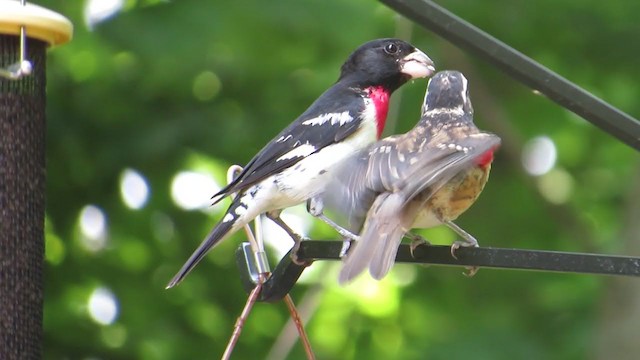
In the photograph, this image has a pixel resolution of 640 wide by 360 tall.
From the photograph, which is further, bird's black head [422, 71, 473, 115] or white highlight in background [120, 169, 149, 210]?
white highlight in background [120, 169, 149, 210]

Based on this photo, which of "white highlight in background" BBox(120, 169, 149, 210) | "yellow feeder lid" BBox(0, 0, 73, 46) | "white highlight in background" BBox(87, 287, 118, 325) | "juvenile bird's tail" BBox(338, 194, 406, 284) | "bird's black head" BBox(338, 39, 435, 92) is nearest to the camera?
"juvenile bird's tail" BBox(338, 194, 406, 284)

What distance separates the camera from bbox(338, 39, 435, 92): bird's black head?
4.84 m

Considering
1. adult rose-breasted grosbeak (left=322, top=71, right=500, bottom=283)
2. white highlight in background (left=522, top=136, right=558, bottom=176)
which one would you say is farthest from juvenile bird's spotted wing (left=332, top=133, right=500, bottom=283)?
white highlight in background (left=522, top=136, right=558, bottom=176)

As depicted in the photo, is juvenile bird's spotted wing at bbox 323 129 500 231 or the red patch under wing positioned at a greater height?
the red patch under wing

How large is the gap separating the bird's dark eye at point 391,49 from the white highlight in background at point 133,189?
1.81 m

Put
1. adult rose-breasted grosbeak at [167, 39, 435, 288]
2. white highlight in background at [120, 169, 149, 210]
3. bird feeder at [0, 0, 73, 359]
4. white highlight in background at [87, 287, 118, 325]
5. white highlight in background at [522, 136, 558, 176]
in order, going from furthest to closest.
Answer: white highlight in background at [522, 136, 558, 176] → white highlight in background at [87, 287, 118, 325] → white highlight in background at [120, 169, 149, 210] → adult rose-breasted grosbeak at [167, 39, 435, 288] → bird feeder at [0, 0, 73, 359]

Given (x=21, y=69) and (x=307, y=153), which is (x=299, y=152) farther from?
(x=21, y=69)

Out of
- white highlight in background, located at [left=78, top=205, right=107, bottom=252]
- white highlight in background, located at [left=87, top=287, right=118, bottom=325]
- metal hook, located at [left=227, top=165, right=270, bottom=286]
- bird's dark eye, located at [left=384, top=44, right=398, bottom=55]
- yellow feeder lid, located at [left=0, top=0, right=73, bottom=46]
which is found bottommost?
bird's dark eye, located at [left=384, top=44, right=398, bottom=55]

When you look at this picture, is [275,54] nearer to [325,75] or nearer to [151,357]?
[325,75]

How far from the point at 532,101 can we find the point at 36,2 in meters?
2.75

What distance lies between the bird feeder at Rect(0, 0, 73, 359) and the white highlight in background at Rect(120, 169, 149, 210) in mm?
2254

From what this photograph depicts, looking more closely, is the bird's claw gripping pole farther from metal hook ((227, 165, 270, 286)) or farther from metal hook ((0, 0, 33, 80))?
metal hook ((0, 0, 33, 80))

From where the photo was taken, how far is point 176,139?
6.14m

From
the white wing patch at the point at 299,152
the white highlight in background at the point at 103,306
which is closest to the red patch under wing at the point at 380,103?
the white wing patch at the point at 299,152
